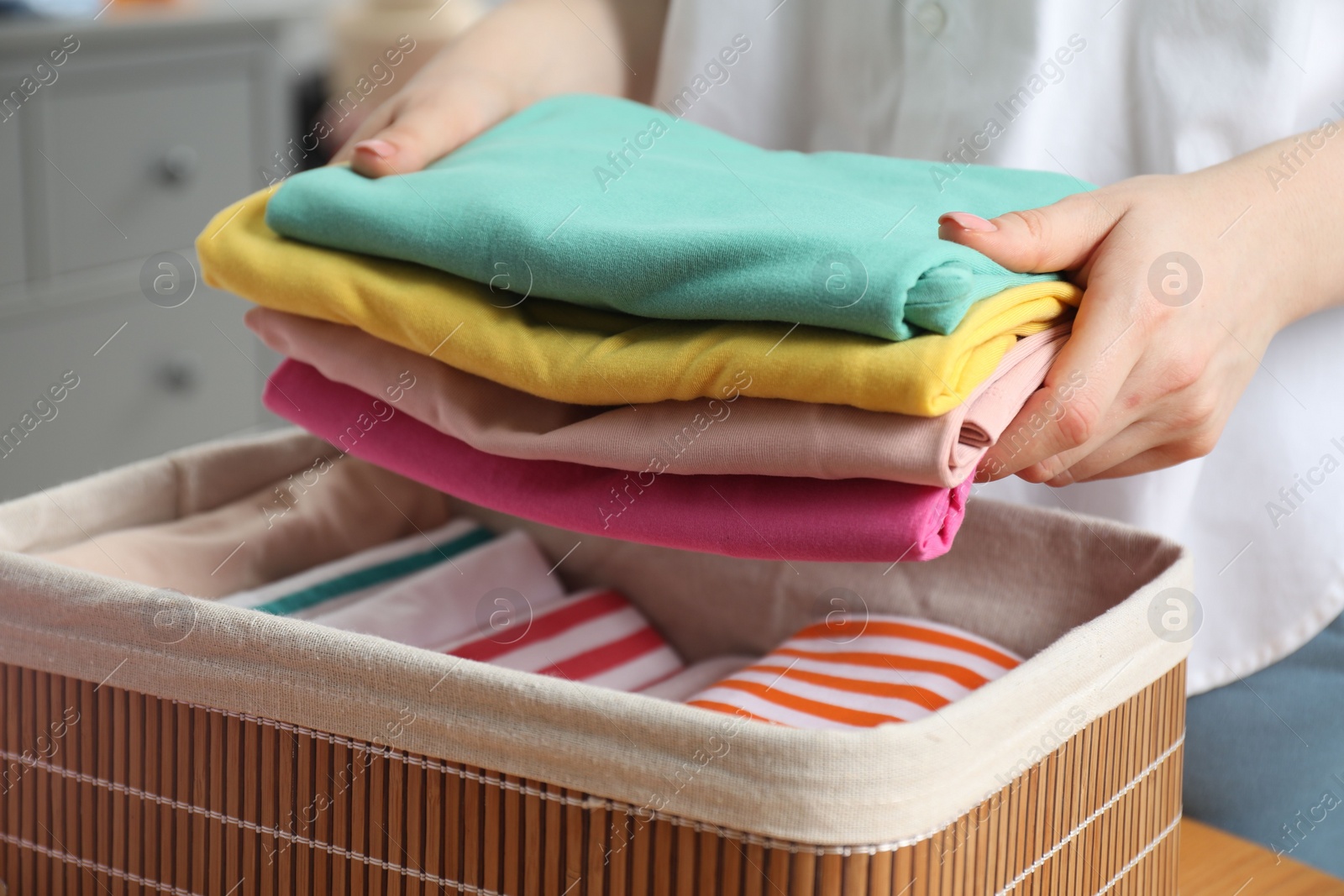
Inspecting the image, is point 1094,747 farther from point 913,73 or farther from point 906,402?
point 913,73

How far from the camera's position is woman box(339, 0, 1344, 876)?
0.46m

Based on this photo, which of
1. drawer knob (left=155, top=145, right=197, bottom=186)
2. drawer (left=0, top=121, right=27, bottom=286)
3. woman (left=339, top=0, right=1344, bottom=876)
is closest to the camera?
woman (left=339, top=0, right=1344, bottom=876)

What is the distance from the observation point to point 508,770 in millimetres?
346

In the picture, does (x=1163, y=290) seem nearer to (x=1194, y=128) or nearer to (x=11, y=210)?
(x=1194, y=128)

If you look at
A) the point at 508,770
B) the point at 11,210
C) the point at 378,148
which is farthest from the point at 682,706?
the point at 11,210

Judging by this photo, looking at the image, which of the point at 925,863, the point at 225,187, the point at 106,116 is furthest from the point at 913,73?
the point at 225,187

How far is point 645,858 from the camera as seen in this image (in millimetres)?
336

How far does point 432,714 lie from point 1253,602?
0.38 m

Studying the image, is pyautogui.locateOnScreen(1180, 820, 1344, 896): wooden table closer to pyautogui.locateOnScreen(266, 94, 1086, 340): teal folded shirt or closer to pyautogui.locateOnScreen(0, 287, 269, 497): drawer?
pyautogui.locateOnScreen(266, 94, 1086, 340): teal folded shirt

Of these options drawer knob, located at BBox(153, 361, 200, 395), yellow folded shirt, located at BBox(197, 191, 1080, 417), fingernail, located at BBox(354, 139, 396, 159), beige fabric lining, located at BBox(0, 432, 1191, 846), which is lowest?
drawer knob, located at BBox(153, 361, 200, 395)

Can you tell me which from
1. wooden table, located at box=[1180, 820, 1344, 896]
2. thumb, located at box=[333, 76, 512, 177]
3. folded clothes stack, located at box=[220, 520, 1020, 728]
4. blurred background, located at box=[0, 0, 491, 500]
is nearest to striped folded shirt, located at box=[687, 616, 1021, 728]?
folded clothes stack, located at box=[220, 520, 1020, 728]

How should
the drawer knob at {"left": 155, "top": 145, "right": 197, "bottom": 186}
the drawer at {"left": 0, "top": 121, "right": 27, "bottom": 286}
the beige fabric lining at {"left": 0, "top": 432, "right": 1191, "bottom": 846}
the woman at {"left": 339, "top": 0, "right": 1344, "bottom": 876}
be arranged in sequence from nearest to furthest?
the beige fabric lining at {"left": 0, "top": 432, "right": 1191, "bottom": 846} < the woman at {"left": 339, "top": 0, "right": 1344, "bottom": 876} < the drawer at {"left": 0, "top": 121, "right": 27, "bottom": 286} < the drawer knob at {"left": 155, "top": 145, "right": 197, "bottom": 186}

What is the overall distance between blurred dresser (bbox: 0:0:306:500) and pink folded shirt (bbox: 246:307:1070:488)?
1100mm

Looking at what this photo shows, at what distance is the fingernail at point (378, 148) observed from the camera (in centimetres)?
47
